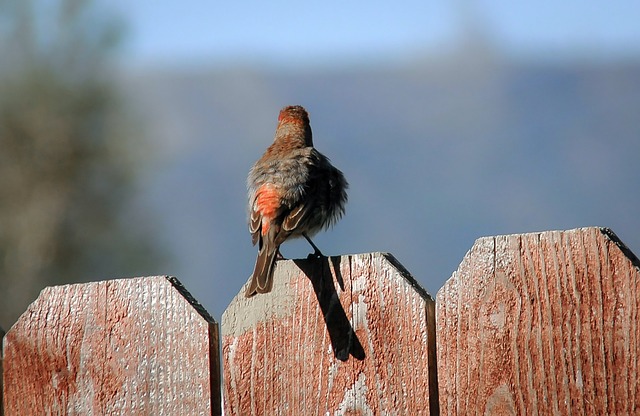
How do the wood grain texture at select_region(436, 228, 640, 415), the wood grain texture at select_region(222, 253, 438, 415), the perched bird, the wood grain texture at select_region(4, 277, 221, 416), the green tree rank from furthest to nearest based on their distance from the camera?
1. the green tree
2. the perched bird
3. the wood grain texture at select_region(4, 277, 221, 416)
4. the wood grain texture at select_region(222, 253, 438, 415)
5. the wood grain texture at select_region(436, 228, 640, 415)

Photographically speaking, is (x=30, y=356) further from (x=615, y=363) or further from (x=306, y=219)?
(x=615, y=363)

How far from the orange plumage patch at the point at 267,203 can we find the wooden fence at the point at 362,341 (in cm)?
117

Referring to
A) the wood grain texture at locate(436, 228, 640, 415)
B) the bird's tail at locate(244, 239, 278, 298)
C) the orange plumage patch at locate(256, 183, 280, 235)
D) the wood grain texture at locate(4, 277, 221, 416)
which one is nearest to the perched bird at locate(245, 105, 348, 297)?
the orange plumage patch at locate(256, 183, 280, 235)

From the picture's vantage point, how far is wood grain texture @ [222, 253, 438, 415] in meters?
2.77

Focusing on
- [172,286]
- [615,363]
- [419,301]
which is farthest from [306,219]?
[615,363]

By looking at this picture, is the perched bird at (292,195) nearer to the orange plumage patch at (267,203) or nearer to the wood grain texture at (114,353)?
the orange plumage patch at (267,203)

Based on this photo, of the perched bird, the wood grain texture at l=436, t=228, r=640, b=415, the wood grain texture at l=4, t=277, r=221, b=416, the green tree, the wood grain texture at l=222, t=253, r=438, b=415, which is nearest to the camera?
the wood grain texture at l=436, t=228, r=640, b=415

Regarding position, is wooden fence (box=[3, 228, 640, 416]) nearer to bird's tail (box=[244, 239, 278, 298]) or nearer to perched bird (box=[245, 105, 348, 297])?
bird's tail (box=[244, 239, 278, 298])

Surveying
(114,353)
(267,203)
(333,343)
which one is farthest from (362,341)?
(267,203)

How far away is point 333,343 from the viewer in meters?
2.91

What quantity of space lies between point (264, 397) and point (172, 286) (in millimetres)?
472

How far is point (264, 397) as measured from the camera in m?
3.00

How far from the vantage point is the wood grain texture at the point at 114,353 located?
307 centimetres

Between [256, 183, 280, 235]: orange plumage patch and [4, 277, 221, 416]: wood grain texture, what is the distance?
3.69 feet
